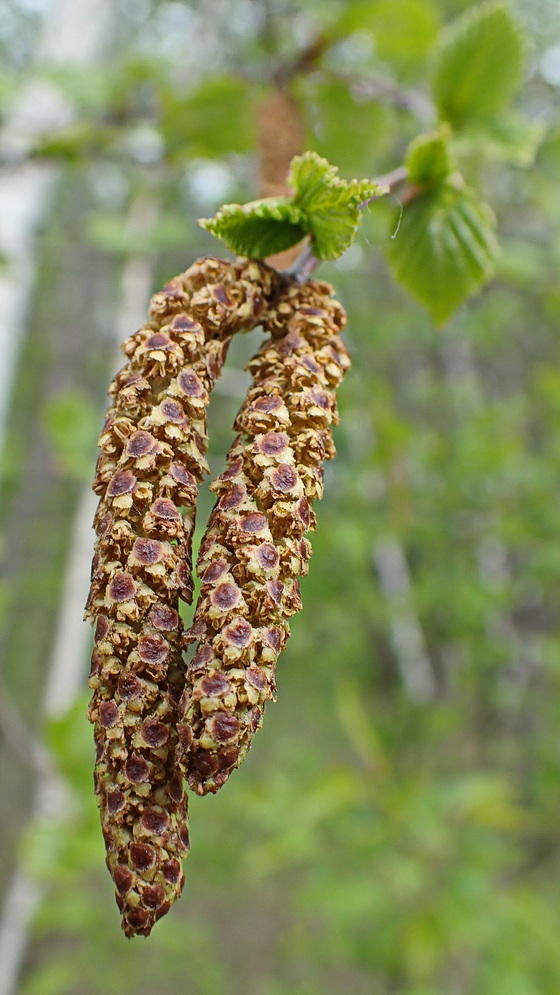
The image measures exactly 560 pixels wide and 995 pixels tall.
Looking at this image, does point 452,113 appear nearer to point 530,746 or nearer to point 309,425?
point 309,425

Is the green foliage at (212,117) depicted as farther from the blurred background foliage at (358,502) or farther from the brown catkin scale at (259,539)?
the brown catkin scale at (259,539)

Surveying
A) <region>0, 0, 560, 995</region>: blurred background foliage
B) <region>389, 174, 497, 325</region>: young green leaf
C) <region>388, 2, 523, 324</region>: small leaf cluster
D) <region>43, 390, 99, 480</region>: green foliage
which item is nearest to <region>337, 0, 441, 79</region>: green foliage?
<region>0, 0, 560, 995</region>: blurred background foliage

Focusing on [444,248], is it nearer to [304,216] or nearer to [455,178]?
[455,178]

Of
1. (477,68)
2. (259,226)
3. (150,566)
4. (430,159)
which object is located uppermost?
(477,68)

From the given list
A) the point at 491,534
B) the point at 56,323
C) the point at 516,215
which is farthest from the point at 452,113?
the point at 56,323

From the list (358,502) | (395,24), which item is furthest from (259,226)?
(358,502)

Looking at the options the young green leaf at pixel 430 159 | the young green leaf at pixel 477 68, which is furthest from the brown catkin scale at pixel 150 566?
the young green leaf at pixel 477 68
